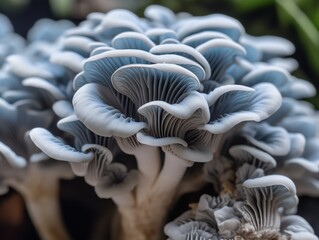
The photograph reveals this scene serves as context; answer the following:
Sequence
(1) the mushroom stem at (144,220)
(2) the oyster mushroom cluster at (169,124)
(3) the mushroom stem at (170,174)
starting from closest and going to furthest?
(2) the oyster mushroom cluster at (169,124) → (3) the mushroom stem at (170,174) → (1) the mushroom stem at (144,220)

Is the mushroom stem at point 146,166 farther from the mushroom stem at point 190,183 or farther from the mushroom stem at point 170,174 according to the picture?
the mushroom stem at point 190,183

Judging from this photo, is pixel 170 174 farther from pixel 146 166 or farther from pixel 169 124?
pixel 169 124

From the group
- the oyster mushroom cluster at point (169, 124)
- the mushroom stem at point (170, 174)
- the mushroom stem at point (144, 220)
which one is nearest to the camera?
the oyster mushroom cluster at point (169, 124)

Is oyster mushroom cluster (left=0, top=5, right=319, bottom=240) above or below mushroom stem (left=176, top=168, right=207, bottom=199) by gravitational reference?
above

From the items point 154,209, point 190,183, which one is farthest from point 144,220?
point 190,183

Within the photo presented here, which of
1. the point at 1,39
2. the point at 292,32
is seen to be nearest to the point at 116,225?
the point at 1,39

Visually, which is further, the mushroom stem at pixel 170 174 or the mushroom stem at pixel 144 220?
the mushroom stem at pixel 144 220

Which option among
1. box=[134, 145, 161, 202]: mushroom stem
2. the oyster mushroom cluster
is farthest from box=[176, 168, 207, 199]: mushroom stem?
box=[134, 145, 161, 202]: mushroom stem

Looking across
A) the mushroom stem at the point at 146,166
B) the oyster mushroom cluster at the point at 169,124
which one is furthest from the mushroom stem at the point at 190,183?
the mushroom stem at the point at 146,166

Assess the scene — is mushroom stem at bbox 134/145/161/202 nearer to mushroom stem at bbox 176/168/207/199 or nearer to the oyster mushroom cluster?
the oyster mushroom cluster
